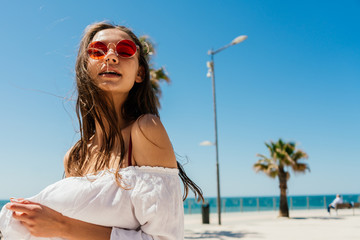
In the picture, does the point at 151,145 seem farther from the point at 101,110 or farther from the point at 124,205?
the point at 101,110

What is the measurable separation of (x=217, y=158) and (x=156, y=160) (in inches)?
687

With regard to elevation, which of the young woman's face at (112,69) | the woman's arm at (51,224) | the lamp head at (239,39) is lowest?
the woman's arm at (51,224)

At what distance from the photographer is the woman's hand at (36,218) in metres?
1.13

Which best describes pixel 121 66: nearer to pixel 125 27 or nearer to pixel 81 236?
pixel 125 27

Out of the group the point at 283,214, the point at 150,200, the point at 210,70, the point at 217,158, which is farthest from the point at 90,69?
the point at 283,214

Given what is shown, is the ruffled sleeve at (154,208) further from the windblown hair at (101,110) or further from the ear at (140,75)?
the ear at (140,75)

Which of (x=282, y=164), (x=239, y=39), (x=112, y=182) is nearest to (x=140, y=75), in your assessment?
(x=112, y=182)

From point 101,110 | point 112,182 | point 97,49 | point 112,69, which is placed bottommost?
point 112,182

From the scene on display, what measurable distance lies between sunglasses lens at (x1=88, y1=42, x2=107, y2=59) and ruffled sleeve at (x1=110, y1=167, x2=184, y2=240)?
1.86 feet

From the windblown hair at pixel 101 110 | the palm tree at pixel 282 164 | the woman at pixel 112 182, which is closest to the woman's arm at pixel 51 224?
the woman at pixel 112 182

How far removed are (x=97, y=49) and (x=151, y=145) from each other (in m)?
0.54

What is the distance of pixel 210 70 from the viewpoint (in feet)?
65.0

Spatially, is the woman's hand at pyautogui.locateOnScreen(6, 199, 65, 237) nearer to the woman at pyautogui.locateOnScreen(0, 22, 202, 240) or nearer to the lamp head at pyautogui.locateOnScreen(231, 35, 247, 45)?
the woman at pyautogui.locateOnScreen(0, 22, 202, 240)

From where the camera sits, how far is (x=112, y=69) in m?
1.43
